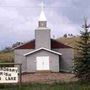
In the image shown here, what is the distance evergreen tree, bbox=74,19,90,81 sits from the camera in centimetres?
2573

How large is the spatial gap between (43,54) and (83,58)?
3147cm

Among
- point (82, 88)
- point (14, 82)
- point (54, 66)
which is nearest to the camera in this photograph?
point (82, 88)

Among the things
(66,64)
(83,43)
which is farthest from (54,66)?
(83,43)

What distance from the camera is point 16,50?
59344 millimetres

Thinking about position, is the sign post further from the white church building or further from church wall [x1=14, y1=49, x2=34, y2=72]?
church wall [x1=14, y1=49, x2=34, y2=72]

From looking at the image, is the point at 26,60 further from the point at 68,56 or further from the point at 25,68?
the point at 68,56

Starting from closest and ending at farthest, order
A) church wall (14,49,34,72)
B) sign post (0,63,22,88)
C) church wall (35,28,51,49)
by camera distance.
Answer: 1. sign post (0,63,22,88)
2. church wall (35,28,51,49)
3. church wall (14,49,34,72)

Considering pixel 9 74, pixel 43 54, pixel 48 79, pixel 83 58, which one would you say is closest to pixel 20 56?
pixel 43 54

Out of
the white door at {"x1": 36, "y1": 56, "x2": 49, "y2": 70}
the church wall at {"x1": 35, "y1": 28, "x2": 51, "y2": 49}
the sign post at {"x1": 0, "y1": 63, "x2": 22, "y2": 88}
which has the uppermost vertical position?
the church wall at {"x1": 35, "y1": 28, "x2": 51, "y2": 49}

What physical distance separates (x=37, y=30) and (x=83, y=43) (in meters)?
32.3

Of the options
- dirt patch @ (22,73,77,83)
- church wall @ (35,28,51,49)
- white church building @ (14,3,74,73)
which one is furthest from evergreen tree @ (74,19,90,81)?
church wall @ (35,28,51,49)

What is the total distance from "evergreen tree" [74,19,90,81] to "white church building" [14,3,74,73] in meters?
29.5

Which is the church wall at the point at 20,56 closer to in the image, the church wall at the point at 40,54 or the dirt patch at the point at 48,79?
the church wall at the point at 40,54

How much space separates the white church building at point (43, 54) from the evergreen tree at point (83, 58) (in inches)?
1161
